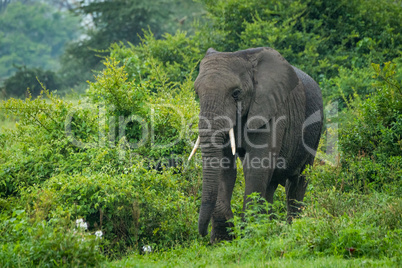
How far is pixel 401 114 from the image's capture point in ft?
29.4


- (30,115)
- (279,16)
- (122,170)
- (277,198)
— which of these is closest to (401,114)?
(277,198)

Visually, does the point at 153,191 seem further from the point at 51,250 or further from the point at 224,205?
the point at 51,250

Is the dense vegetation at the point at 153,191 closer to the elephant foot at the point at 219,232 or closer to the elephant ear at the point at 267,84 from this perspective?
the elephant foot at the point at 219,232

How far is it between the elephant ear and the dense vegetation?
1.21 meters

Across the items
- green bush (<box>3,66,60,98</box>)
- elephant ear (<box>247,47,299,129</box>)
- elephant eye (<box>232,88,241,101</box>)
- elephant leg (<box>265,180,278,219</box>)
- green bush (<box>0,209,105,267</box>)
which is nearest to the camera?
green bush (<box>0,209,105,267</box>)

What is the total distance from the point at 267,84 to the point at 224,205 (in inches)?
71.7

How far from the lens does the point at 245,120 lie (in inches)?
311

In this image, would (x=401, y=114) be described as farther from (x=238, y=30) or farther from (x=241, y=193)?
(x=238, y=30)

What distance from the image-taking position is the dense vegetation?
6.21 metres

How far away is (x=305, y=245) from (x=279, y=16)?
13.7 metres

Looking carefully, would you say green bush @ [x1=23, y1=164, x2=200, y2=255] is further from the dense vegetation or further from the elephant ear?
the elephant ear

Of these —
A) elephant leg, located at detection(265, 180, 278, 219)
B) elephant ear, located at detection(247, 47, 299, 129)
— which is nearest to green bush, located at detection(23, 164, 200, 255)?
elephant leg, located at detection(265, 180, 278, 219)

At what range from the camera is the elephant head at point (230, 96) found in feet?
23.7

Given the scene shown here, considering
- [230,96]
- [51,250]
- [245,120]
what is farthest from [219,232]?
[51,250]
